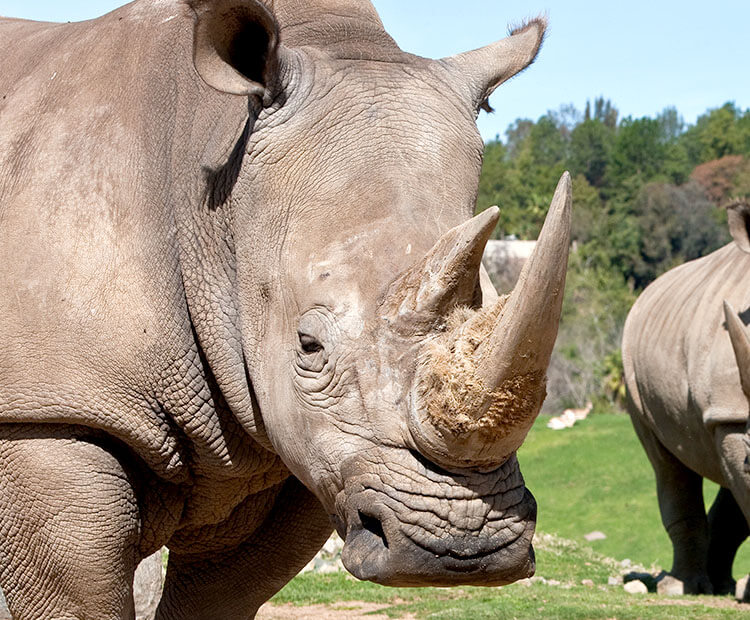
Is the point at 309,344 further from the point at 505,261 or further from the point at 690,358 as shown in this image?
the point at 505,261

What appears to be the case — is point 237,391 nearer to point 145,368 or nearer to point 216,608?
point 145,368

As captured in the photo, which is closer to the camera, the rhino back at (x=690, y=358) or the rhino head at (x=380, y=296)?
the rhino head at (x=380, y=296)

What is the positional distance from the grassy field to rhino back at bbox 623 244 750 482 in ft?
3.80

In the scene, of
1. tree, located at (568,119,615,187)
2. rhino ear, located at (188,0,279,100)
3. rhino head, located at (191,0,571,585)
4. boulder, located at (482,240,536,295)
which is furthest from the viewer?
tree, located at (568,119,615,187)

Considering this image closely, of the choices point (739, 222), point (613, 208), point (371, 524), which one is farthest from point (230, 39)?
point (613, 208)

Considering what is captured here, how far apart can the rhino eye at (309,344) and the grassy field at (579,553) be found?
12.1ft

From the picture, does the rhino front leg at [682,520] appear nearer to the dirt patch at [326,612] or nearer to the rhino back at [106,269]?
the dirt patch at [326,612]

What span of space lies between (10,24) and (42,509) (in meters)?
1.81

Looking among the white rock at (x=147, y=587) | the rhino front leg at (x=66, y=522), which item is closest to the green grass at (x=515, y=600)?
the white rock at (x=147, y=587)

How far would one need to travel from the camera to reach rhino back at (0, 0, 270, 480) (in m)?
3.49

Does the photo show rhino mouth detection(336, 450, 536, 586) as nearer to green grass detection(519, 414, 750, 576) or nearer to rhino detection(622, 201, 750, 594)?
rhino detection(622, 201, 750, 594)

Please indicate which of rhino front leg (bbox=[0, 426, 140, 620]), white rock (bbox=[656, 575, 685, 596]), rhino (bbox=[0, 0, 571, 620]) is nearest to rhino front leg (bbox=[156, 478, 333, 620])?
rhino (bbox=[0, 0, 571, 620])

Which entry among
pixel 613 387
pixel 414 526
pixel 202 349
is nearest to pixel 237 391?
pixel 202 349

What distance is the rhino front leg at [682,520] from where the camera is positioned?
364 inches
